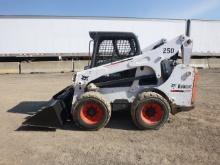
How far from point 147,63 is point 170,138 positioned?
5.62ft

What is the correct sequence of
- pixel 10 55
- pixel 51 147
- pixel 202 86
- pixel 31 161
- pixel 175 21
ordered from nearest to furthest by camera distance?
1. pixel 31 161
2. pixel 51 147
3. pixel 202 86
4. pixel 10 55
5. pixel 175 21

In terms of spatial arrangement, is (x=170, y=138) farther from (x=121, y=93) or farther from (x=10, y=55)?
(x=10, y=55)

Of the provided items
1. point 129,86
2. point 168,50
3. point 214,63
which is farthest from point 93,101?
point 214,63

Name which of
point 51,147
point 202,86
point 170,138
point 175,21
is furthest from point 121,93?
point 175,21

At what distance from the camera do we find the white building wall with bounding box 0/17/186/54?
24.3m

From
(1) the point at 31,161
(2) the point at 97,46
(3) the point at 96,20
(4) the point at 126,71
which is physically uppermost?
(3) the point at 96,20

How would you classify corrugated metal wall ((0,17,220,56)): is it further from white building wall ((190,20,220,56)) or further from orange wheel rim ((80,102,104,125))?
orange wheel rim ((80,102,104,125))

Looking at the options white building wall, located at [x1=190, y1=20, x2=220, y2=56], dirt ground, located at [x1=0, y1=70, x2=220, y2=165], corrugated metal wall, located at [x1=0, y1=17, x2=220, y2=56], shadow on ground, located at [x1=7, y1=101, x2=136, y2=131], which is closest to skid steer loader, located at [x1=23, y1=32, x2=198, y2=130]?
shadow on ground, located at [x1=7, y1=101, x2=136, y2=131]

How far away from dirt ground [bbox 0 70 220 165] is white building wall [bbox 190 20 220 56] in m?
18.7

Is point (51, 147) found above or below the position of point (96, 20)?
below

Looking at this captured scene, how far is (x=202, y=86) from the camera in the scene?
1469 centimetres

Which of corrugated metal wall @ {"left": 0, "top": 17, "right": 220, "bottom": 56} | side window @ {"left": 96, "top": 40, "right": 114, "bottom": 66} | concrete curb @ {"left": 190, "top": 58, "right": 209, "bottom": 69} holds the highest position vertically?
corrugated metal wall @ {"left": 0, "top": 17, "right": 220, "bottom": 56}

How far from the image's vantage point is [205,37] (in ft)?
90.7

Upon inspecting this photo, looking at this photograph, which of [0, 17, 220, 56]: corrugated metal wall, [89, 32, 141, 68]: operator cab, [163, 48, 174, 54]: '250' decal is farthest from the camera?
[0, 17, 220, 56]: corrugated metal wall
